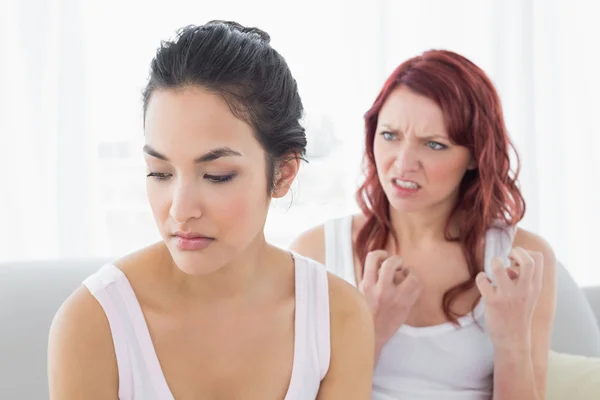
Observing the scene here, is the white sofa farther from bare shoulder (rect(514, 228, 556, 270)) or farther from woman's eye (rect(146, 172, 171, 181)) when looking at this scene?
bare shoulder (rect(514, 228, 556, 270))

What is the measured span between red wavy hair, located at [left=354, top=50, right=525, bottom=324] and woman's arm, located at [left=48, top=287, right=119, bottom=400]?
790mm

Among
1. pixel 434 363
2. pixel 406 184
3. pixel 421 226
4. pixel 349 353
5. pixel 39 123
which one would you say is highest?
pixel 39 123

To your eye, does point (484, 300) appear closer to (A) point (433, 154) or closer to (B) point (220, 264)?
(A) point (433, 154)

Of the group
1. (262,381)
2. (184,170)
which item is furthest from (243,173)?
(262,381)

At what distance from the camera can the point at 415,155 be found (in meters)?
1.80

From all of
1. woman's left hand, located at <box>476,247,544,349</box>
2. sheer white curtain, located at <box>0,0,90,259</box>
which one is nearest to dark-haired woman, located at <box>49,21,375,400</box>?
woman's left hand, located at <box>476,247,544,349</box>

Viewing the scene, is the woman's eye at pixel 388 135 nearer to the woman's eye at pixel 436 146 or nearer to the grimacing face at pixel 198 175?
the woman's eye at pixel 436 146

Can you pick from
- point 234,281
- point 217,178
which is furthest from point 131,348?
point 217,178

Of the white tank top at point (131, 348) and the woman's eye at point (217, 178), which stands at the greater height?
the woman's eye at point (217, 178)

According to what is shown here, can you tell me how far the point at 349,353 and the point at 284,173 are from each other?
32cm

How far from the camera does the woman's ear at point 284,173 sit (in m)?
1.38

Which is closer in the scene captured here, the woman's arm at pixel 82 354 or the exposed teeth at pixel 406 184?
the woman's arm at pixel 82 354

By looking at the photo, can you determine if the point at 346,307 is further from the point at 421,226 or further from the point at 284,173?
the point at 421,226

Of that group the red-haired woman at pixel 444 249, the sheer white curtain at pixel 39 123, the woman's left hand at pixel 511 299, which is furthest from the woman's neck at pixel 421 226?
the sheer white curtain at pixel 39 123
